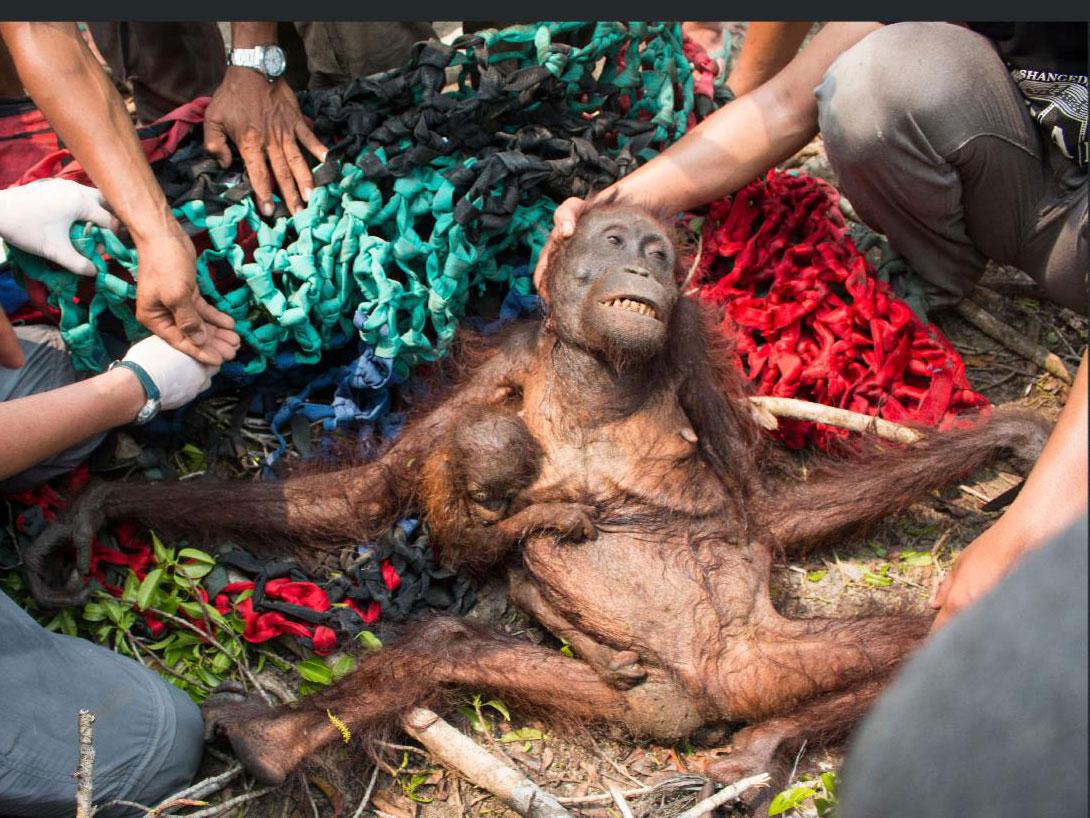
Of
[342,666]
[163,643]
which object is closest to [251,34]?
[163,643]

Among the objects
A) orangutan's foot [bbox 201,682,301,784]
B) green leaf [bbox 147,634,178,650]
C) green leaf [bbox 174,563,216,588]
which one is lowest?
orangutan's foot [bbox 201,682,301,784]

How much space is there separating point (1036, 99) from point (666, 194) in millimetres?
1236

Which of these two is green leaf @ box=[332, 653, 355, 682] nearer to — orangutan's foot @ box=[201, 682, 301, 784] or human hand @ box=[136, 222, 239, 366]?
orangutan's foot @ box=[201, 682, 301, 784]

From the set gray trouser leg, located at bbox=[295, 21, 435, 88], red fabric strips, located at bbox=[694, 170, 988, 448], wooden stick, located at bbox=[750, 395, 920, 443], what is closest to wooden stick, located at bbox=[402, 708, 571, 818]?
wooden stick, located at bbox=[750, 395, 920, 443]

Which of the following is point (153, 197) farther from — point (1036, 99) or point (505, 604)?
point (1036, 99)

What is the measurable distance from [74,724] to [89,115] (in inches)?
65.1

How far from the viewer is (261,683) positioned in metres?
2.94

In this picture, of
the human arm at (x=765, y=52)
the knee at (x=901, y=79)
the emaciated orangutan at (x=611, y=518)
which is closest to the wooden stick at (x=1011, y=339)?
the emaciated orangutan at (x=611, y=518)

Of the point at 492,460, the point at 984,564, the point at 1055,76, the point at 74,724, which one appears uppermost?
the point at 1055,76

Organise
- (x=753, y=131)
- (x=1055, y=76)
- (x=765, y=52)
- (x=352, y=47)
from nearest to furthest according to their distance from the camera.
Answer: (x=1055, y=76) → (x=753, y=131) → (x=352, y=47) → (x=765, y=52)

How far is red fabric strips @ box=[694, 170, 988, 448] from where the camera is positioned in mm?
3549

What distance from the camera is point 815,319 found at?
369 centimetres

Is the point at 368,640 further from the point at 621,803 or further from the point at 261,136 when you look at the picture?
the point at 261,136

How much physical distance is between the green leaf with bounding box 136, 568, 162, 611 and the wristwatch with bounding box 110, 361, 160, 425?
456mm
